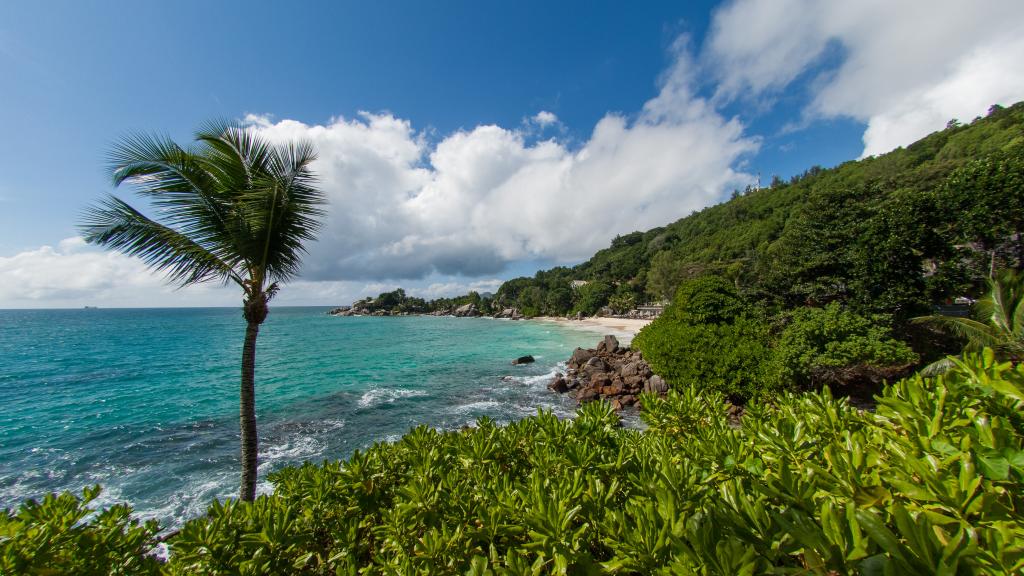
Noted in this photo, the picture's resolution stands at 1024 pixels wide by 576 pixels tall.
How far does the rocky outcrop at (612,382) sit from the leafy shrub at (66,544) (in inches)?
505

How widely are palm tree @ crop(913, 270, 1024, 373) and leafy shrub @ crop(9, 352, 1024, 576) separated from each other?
43.8 ft

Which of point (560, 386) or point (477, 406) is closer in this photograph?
point (477, 406)

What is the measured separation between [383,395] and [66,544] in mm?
17500

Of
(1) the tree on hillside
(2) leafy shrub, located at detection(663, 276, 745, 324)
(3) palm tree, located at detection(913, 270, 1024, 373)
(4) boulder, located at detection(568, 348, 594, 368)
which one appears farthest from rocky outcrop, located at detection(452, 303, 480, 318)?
(3) palm tree, located at detection(913, 270, 1024, 373)

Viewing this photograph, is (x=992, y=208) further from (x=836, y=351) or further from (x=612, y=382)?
(x=612, y=382)

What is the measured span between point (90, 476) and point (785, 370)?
2286 cm

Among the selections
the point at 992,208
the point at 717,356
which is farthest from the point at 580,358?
the point at 992,208

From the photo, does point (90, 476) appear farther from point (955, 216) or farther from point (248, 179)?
point (955, 216)

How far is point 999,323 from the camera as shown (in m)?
11.3

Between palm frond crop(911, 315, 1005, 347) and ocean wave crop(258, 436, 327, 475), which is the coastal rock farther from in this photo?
ocean wave crop(258, 436, 327, 475)

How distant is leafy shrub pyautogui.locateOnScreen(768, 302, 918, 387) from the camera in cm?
1102

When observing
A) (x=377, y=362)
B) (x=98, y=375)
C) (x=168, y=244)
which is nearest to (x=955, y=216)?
(x=168, y=244)

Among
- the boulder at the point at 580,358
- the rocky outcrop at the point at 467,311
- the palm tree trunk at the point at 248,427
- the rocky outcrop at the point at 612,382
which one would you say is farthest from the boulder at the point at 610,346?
the rocky outcrop at the point at 467,311

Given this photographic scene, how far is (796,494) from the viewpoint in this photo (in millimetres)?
1714
